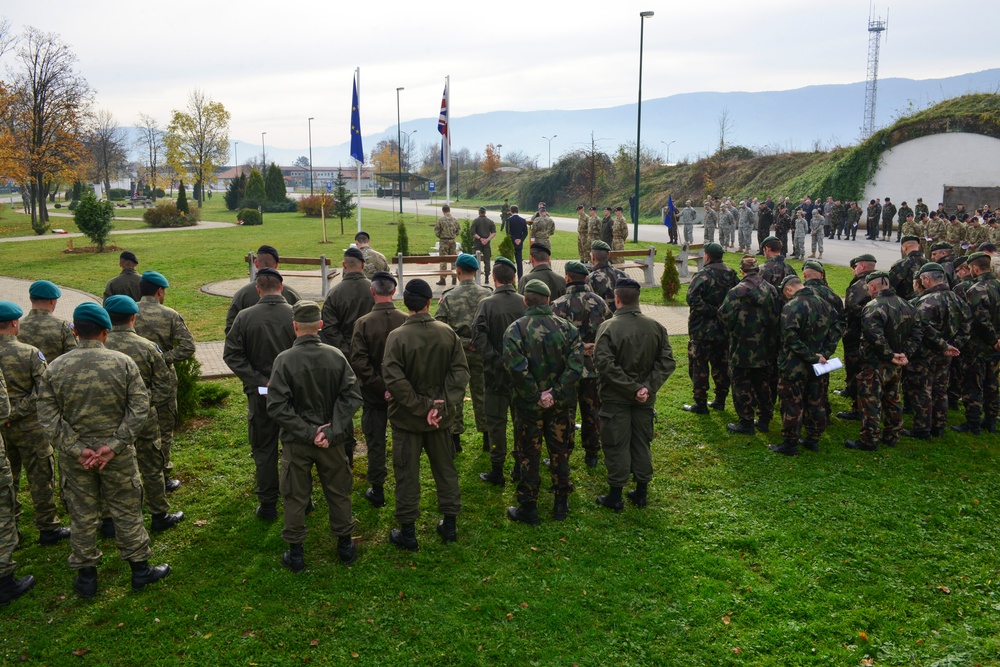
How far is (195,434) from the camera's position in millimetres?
8734

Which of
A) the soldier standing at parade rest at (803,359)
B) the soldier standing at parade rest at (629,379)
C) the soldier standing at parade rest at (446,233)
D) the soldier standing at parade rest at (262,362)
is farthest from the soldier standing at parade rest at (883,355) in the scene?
the soldier standing at parade rest at (446,233)

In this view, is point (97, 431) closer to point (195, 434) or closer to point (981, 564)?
point (195, 434)

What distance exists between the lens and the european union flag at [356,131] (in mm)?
23189

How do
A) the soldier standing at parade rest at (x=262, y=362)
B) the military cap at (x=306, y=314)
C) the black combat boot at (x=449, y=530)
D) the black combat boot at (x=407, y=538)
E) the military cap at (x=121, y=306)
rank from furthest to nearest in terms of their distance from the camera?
the soldier standing at parade rest at (x=262, y=362)
the black combat boot at (x=449, y=530)
the black combat boot at (x=407, y=538)
the military cap at (x=121, y=306)
the military cap at (x=306, y=314)

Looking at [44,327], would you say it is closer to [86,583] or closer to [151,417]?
[151,417]

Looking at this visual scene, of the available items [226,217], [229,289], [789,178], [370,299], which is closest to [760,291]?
[370,299]

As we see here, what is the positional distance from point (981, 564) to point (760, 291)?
11.8 feet

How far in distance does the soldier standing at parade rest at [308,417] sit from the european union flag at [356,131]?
1857cm

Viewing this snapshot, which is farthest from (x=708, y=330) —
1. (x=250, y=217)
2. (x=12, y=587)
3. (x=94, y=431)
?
(x=250, y=217)

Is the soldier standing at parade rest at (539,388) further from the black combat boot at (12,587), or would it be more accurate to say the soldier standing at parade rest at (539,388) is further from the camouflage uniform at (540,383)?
the black combat boot at (12,587)

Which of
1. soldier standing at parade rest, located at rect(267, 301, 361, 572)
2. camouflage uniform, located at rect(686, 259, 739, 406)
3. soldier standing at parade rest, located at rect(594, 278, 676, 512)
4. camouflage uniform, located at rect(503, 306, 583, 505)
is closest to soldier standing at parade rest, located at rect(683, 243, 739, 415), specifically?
camouflage uniform, located at rect(686, 259, 739, 406)

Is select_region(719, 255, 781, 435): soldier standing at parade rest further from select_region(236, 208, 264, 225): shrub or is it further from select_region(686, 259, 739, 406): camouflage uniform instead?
select_region(236, 208, 264, 225): shrub

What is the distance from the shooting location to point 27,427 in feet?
20.3

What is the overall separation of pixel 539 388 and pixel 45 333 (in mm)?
4612
